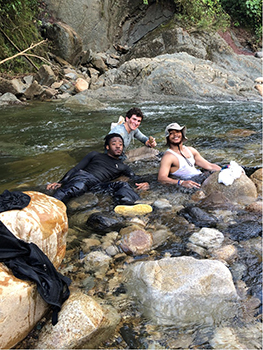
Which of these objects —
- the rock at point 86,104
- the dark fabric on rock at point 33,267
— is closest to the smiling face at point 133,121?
the dark fabric on rock at point 33,267

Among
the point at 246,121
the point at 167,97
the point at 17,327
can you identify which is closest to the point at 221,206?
the point at 17,327

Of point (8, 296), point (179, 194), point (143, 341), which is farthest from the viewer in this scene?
point (179, 194)

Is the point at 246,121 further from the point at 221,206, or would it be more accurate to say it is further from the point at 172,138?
the point at 221,206

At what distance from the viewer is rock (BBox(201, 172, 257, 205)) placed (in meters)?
4.29

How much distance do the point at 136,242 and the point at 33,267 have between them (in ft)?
4.27

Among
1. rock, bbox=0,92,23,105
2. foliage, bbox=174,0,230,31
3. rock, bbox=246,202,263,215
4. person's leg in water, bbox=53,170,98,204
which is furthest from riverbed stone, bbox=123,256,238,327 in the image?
foliage, bbox=174,0,230,31

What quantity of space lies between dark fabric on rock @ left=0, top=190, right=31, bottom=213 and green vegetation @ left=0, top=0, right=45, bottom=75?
13.9 metres

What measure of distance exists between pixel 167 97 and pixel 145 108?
7.15 feet

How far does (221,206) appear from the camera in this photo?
418 centimetres

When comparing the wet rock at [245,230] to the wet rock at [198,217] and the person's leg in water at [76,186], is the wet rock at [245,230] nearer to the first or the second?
the wet rock at [198,217]

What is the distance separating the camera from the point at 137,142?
798cm

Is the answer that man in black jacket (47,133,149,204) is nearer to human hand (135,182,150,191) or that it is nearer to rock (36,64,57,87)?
human hand (135,182,150,191)

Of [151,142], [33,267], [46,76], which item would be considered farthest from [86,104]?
[33,267]

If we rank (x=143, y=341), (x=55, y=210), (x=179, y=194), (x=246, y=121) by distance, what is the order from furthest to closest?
1. (x=246, y=121)
2. (x=179, y=194)
3. (x=55, y=210)
4. (x=143, y=341)
